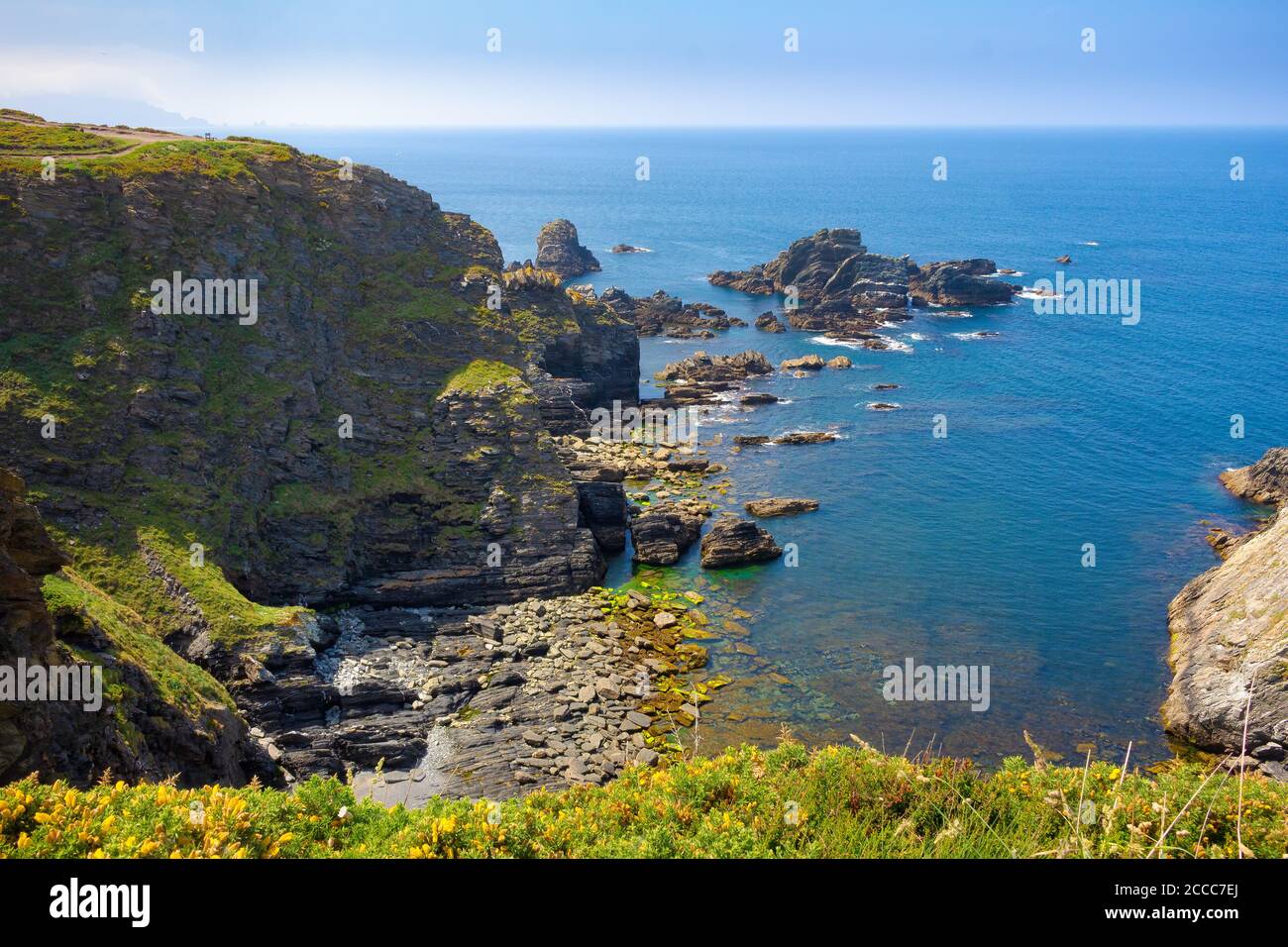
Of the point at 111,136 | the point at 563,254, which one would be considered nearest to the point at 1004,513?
the point at 111,136

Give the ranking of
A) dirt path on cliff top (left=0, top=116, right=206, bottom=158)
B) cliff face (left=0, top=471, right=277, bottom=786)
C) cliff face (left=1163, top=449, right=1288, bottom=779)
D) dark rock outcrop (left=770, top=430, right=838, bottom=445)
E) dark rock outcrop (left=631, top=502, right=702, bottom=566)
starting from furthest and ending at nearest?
dark rock outcrop (left=770, top=430, right=838, bottom=445) < dirt path on cliff top (left=0, top=116, right=206, bottom=158) < dark rock outcrop (left=631, top=502, right=702, bottom=566) < cliff face (left=1163, top=449, right=1288, bottom=779) < cliff face (left=0, top=471, right=277, bottom=786)

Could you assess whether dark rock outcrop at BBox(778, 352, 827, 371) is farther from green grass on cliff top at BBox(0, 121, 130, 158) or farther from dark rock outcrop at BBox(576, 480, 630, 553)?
green grass on cliff top at BBox(0, 121, 130, 158)

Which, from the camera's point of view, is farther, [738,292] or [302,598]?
[738,292]

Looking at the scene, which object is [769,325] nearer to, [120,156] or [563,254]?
[563,254]

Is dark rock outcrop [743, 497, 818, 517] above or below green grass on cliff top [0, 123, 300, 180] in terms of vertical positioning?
below

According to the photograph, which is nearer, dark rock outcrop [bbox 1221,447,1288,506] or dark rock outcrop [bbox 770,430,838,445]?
dark rock outcrop [bbox 1221,447,1288,506]

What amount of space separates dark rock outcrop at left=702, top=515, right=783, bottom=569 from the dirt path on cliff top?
54.0 metres

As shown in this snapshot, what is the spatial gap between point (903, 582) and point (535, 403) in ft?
99.2

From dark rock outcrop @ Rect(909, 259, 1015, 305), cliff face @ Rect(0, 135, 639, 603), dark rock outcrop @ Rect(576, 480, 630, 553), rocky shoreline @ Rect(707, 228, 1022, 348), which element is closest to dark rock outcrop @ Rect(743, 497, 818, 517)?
dark rock outcrop @ Rect(576, 480, 630, 553)

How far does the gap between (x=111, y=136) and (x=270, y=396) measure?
33567 mm

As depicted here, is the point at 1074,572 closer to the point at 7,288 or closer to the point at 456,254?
the point at 456,254

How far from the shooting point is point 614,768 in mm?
39031

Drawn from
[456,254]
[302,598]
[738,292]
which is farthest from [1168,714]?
[738,292]

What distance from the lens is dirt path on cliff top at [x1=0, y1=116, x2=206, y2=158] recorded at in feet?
205
